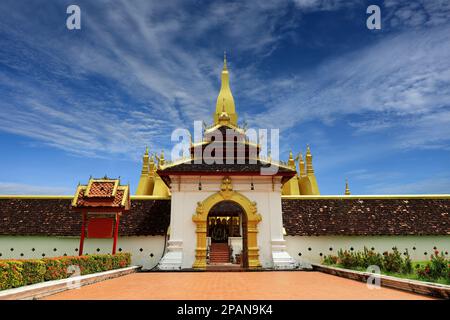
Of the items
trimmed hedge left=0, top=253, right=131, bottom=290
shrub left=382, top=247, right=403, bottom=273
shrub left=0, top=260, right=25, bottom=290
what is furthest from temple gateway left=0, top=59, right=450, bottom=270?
shrub left=0, top=260, right=25, bottom=290

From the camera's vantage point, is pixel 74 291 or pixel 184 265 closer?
pixel 74 291

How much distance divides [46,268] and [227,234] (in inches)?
929

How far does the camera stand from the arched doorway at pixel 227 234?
19.6 m

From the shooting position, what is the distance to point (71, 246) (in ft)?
60.0

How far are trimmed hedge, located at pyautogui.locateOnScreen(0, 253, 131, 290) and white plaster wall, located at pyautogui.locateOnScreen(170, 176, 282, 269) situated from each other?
12.0 ft

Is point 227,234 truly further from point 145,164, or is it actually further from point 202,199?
point 202,199

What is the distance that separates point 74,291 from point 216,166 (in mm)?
10060

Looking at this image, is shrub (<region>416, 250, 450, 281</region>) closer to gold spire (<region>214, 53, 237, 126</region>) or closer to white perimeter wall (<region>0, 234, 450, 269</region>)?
white perimeter wall (<region>0, 234, 450, 269</region>)

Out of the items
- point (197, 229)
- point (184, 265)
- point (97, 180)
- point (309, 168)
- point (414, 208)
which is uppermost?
point (309, 168)

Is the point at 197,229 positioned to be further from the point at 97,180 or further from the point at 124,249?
the point at 97,180

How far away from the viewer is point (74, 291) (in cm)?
905

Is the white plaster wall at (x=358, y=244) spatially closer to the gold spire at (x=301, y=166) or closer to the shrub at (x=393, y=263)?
the shrub at (x=393, y=263)
